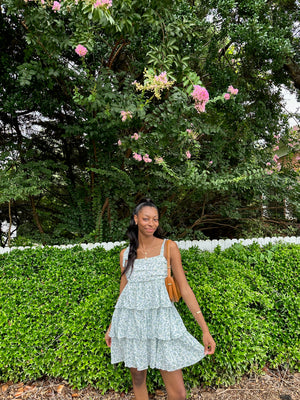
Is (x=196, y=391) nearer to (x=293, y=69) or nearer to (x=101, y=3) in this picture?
(x=101, y=3)

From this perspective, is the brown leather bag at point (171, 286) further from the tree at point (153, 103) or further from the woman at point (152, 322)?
the tree at point (153, 103)

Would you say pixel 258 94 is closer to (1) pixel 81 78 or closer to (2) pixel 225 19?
(2) pixel 225 19

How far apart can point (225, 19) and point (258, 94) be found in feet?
4.98

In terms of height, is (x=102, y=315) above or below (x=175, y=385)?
above

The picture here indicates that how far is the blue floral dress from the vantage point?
1.54 m

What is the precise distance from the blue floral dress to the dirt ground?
2.78 feet

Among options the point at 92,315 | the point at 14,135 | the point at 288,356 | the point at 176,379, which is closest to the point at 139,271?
the point at 176,379

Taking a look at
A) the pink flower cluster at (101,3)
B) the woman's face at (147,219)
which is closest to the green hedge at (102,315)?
the woman's face at (147,219)

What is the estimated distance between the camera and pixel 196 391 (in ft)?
7.13

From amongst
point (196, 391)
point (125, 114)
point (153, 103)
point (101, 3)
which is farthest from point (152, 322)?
point (153, 103)

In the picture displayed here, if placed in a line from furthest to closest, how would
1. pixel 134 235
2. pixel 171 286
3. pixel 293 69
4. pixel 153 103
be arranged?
pixel 293 69, pixel 153 103, pixel 134 235, pixel 171 286

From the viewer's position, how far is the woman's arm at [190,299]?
155cm

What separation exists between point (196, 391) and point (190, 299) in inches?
45.3

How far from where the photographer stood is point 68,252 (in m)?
2.72
